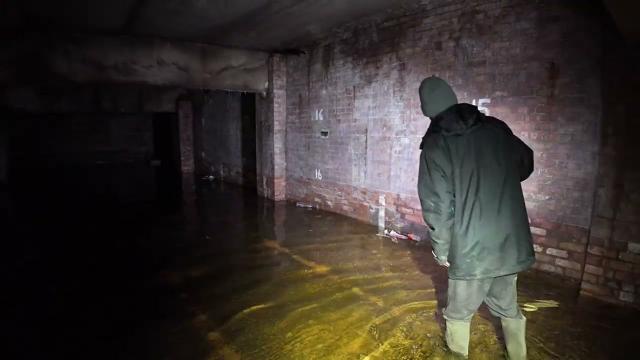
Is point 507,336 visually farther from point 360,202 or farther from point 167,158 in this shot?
point 167,158

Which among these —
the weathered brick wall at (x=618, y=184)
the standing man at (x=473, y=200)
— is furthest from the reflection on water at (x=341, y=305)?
the standing man at (x=473, y=200)

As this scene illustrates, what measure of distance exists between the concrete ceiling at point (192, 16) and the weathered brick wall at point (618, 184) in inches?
96.6

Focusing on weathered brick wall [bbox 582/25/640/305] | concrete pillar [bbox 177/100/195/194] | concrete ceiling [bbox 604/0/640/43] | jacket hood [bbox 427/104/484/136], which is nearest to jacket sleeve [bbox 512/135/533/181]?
A: jacket hood [bbox 427/104/484/136]

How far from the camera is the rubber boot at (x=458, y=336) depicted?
2.57 m

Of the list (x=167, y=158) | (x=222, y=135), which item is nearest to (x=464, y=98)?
(x=222, y=135)

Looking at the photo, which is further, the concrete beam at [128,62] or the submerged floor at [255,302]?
the concrete beam at [128,62]

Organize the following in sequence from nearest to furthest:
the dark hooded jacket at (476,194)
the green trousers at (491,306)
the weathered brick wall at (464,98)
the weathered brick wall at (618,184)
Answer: the dark hooded jacket at (476,194) < the green trousers at (491,306) < the weathered brick wall at (618,184) < the weathered brick wall at (464,98)

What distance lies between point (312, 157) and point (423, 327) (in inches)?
181

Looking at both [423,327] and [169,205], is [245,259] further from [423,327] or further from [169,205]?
[169,205]

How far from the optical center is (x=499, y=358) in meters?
2.71

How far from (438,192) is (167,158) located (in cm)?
1322

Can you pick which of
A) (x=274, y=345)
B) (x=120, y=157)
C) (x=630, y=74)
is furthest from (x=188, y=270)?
(x=120, y=157)

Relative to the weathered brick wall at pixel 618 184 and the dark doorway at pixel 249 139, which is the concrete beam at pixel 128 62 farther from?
the weathered brick wall at pixel 618 184

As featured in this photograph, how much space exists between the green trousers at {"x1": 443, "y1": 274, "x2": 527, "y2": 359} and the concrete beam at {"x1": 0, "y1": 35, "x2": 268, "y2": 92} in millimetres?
6001
